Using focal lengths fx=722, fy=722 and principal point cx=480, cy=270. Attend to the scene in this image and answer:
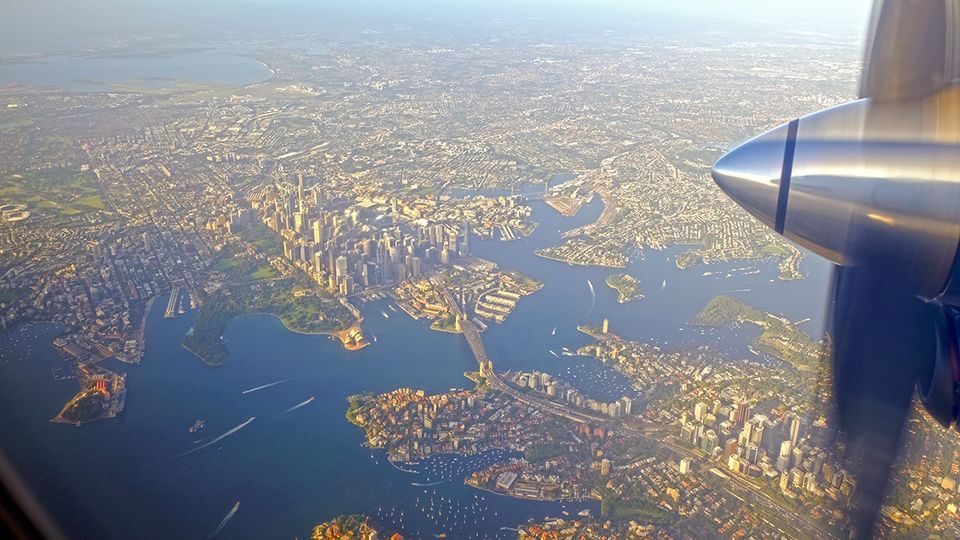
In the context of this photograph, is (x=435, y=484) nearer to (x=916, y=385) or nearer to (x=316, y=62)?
(x=916, y=385)

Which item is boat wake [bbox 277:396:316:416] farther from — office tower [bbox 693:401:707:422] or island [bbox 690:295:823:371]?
island [bbox 690:295:823:371]

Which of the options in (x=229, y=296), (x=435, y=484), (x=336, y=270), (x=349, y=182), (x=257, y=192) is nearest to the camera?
(x=435, y=484)

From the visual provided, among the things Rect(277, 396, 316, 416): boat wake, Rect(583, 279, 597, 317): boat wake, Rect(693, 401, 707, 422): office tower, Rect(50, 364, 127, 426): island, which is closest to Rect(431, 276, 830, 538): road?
Rect(693, 401, 707, 422): office tower

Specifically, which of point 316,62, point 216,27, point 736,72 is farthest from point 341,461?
point 216,27

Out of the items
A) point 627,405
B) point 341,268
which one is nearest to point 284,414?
point 341,268

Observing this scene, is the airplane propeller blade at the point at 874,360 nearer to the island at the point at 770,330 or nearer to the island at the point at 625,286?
the island at the point at 770,330

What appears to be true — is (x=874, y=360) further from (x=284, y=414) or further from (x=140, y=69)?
(x=140, y=69)
